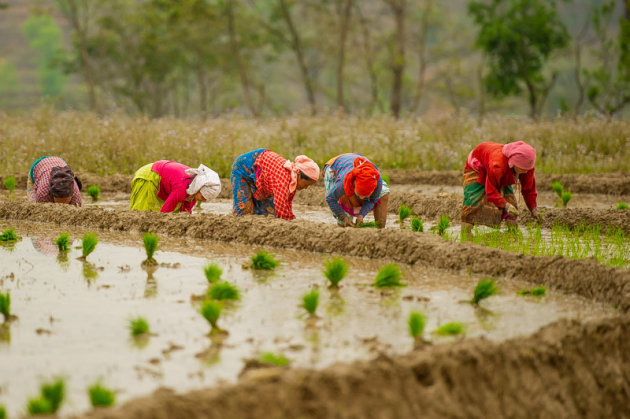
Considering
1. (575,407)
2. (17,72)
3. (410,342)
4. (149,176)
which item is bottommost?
(575,407)

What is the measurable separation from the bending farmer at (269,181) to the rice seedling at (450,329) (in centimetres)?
327

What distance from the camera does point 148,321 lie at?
3.82 meters

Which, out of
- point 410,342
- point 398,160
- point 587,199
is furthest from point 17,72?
point 410,342

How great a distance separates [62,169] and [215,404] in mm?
6021

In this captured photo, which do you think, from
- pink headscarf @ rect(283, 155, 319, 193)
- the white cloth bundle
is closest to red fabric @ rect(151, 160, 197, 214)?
the white cloth bundle

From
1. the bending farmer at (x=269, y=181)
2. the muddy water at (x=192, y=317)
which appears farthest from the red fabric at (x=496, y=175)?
the muddy water at (x=192, y=317)

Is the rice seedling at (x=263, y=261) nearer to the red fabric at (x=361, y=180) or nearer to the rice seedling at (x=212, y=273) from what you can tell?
the rice seedling at (x=212, y=273)

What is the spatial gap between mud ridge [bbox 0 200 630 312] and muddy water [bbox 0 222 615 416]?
0.16 meters

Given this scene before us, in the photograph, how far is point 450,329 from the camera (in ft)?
11.7

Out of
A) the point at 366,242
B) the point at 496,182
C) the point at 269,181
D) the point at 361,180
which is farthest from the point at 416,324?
the point at 496,182

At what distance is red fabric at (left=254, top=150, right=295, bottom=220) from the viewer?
677 cm

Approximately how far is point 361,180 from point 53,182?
144 inches

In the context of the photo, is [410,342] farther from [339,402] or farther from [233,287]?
[233,287]

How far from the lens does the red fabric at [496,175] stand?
22.3 ft
